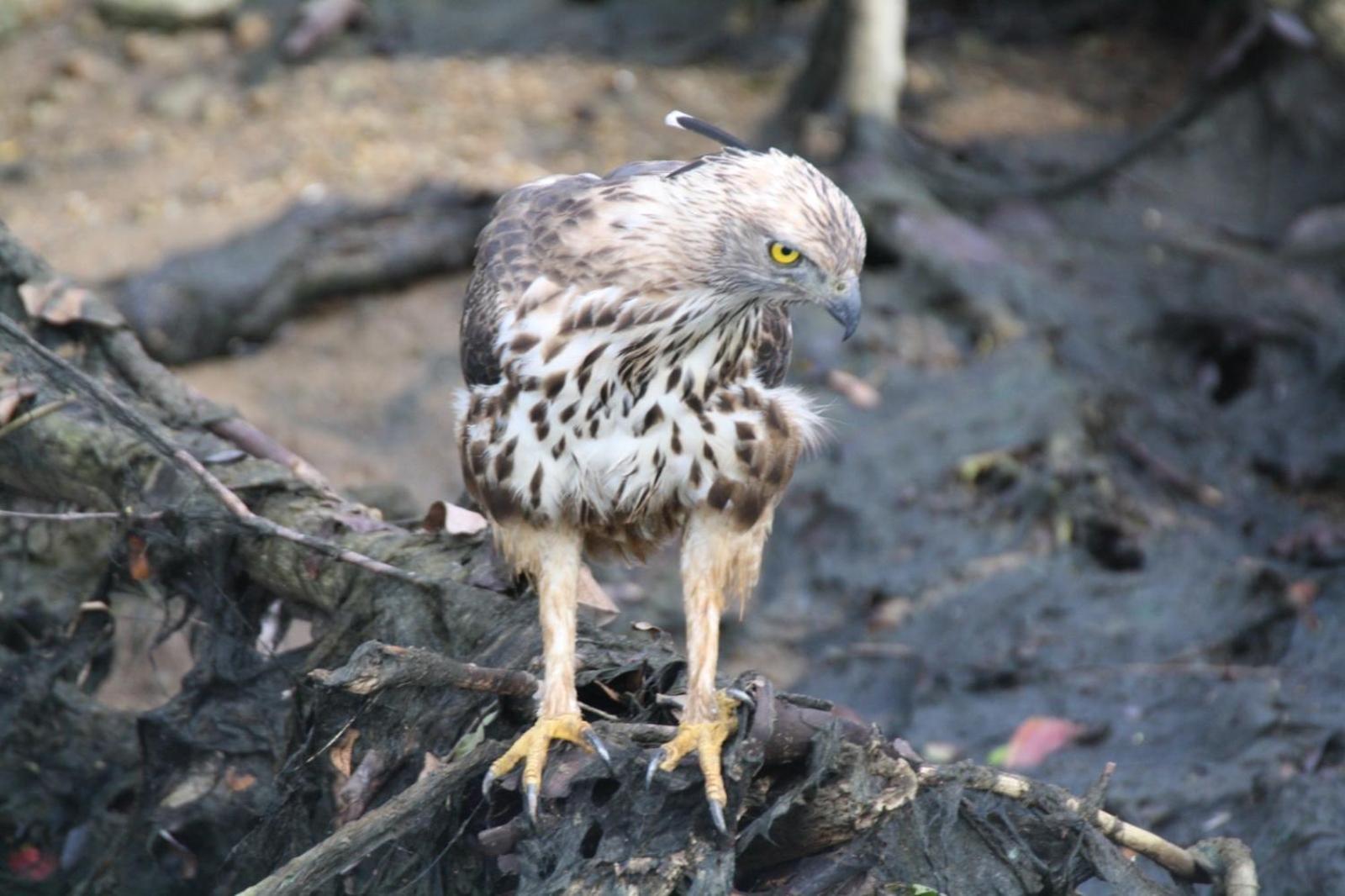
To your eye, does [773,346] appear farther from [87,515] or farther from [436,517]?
[87,515]

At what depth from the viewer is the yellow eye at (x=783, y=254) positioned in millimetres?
3230

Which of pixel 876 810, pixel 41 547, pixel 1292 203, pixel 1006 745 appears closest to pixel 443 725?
pixel 876 810

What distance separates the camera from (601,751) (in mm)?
2980

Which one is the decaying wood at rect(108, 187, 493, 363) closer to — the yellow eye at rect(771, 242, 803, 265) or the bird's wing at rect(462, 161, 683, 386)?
the bird's wing at rect(462, 161, 683, 386)

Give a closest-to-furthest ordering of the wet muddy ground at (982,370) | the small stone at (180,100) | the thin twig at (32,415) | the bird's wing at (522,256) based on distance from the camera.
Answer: the bird's wing at (522,256) < the thin twig at (32,415) < the wet muddy ground at (982,370) < the small stone at (180,100)

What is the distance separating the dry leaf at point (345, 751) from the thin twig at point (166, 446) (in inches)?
16.7

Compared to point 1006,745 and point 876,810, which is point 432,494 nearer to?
point 1006,745

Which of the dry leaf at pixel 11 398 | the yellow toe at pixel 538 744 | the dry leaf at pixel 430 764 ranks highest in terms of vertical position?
the dry leaf at pixel 11 398

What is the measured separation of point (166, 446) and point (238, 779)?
2.76ft

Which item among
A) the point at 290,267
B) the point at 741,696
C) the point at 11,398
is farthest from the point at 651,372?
the point at 290,267

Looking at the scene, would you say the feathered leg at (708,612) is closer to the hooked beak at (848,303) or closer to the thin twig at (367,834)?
the thin twig at (367,834)

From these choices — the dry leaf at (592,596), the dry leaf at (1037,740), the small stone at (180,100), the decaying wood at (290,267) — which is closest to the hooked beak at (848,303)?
the dry leaf at (592,596)

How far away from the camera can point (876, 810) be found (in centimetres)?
293

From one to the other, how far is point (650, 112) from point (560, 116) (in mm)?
492
